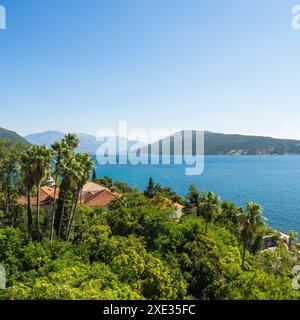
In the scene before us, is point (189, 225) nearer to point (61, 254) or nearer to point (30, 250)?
point (61, 254)

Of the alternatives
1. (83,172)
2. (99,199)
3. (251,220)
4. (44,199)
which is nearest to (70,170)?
(83,172)

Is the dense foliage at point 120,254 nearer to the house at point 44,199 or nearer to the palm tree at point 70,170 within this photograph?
the palm tree at point 70,170

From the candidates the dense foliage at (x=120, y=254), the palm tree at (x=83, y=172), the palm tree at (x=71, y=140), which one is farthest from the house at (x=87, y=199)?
the palm tree at (x=83, y=172)

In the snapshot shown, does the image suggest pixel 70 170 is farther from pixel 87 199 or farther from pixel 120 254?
pixel 87 199

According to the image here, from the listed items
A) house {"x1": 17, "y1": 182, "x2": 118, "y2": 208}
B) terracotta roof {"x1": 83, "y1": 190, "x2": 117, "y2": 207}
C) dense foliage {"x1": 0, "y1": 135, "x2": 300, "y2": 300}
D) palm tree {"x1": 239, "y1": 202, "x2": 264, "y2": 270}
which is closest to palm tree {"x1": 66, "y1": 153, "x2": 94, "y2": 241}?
dense foliage {"x1": 0, "y1": 135, "x2": 300, "y2": 300}

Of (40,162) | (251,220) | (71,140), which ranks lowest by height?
(251,220)

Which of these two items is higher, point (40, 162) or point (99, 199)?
point (40, 162)

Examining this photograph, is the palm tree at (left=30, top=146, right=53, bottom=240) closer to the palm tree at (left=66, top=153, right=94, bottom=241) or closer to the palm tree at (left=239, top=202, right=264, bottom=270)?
the palm tree at (left=66, top=153, right=94, bottom=241)
